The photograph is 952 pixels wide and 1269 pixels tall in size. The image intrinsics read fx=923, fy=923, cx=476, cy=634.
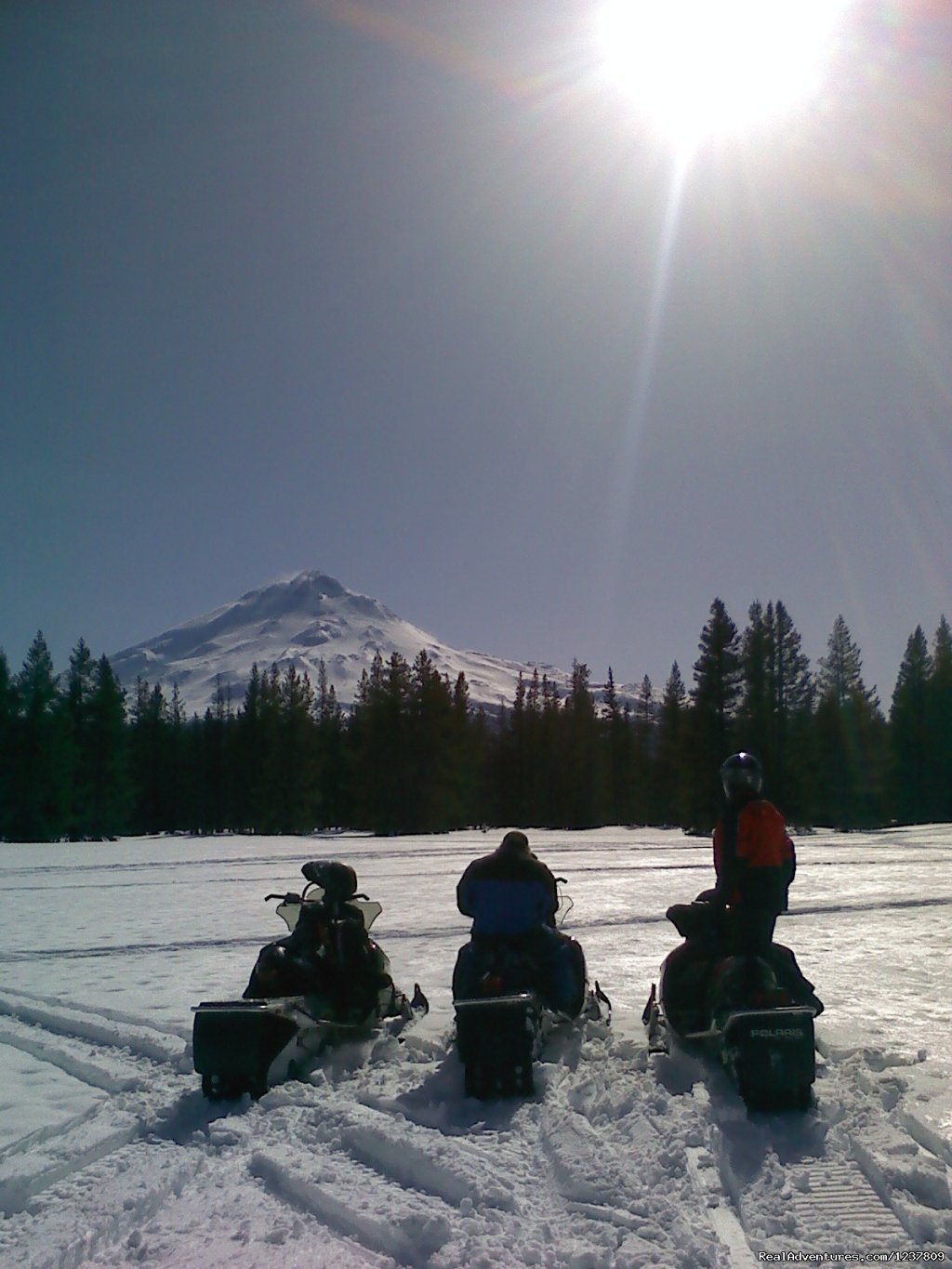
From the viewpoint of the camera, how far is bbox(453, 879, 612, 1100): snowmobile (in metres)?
5.48

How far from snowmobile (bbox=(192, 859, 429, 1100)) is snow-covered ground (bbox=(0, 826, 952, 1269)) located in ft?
0.67

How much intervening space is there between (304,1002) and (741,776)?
131 inches

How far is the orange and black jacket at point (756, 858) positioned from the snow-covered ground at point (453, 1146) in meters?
1.12

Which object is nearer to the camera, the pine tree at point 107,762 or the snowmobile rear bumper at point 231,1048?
the snowmobile rear bumper at point 231,1048

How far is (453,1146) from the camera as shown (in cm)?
473

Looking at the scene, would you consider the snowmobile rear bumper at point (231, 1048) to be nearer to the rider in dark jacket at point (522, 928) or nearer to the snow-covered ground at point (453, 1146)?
the snow-covered ground at point (453, 1146)

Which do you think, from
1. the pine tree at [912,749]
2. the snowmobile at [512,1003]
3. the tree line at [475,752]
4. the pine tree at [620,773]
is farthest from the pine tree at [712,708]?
the snowmobile at [512,1003]

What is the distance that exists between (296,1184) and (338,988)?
2.46m

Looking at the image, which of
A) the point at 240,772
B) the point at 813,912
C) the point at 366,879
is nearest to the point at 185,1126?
the point at 813,912

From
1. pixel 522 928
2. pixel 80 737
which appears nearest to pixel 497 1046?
pixel 522 928

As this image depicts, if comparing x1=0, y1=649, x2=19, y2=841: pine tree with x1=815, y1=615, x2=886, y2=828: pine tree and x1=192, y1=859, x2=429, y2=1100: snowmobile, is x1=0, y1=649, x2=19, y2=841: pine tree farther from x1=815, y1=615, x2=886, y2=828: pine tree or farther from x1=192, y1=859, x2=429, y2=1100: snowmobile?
x1=192, y1=859, x2=429, y2=1100: snowmobile

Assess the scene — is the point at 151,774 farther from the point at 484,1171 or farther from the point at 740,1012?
the point at 484,1171

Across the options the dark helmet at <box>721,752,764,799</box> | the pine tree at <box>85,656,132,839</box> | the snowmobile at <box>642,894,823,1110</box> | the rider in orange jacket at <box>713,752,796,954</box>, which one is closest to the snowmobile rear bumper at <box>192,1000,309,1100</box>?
the snowmobile at <box>642,894,823,1110</box>

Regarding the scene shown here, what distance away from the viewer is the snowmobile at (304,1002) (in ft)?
18.1
